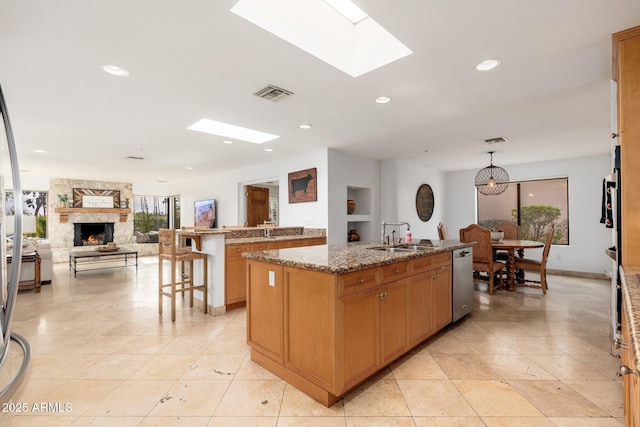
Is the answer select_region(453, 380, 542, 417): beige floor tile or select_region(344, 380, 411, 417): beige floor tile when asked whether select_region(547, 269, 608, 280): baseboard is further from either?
select_region(344, 380, 411, 417): beige floor tile

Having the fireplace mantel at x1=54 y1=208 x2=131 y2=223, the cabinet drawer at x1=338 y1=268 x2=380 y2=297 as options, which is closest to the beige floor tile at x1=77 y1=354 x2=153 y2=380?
the cabinet drawer at x1=338 y1=268 x2=380 y2=297

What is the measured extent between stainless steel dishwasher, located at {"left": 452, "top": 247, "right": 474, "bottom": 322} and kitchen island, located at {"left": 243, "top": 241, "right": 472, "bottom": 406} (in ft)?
2.15

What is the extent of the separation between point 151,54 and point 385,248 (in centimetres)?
257

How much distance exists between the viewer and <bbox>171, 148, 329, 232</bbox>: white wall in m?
5.19

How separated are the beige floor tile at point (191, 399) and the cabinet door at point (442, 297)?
1907 millimetres

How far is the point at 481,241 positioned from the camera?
4652 mm

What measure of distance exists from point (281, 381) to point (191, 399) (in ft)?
1.98

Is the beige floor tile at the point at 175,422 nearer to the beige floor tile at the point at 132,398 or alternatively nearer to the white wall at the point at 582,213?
the beige floor tile at the point at 132,398

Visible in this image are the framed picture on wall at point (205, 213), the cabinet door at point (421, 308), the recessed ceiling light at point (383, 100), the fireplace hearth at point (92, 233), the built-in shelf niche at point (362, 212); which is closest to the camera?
the cabinet door at point (421, 308)

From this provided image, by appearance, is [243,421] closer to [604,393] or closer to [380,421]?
[380,421]

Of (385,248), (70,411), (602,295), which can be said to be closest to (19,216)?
(70,411)

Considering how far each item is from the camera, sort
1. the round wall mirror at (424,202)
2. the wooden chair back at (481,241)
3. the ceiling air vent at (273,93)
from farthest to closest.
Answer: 1. the round wall mirror at (424,202)
2. the wooden chair back at (481,241)
3. the ceiling air vent at (273,93)

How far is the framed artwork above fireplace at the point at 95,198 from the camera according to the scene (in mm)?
8789

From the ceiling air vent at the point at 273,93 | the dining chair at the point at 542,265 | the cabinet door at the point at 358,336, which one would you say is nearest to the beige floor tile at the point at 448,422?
the cabinet door at the point at 358,336
